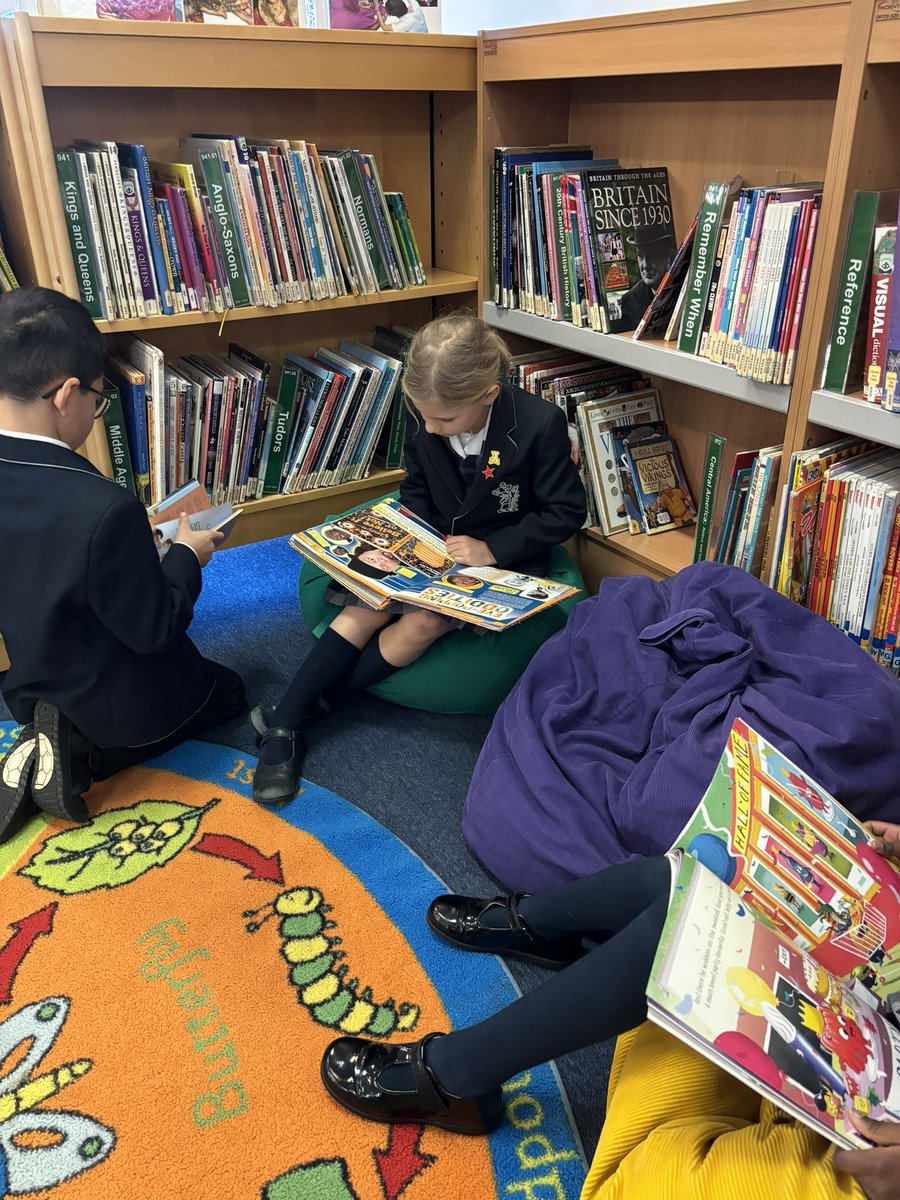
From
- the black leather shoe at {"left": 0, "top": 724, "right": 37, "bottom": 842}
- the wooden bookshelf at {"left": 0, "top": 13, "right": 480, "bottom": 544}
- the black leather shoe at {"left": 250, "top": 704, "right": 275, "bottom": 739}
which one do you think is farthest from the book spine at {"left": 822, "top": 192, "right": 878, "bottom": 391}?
the black leather shoe at {"left": 0, "top": 724, "right": 37, "bottom": 842}

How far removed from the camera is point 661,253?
2.20 meters

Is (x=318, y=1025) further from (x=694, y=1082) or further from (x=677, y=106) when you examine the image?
(x=677, y=106)

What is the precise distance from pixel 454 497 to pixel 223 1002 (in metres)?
1.23

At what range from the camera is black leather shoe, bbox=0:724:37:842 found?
1.74 meters

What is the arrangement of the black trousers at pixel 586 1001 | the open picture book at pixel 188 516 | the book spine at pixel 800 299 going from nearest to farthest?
the black trousers at pixel 586 1001, the book spine at pixel 800 299, the open picture book at pixel 188 516

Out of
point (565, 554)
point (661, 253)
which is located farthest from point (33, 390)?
point (661, 253)

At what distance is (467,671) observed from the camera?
2.02m

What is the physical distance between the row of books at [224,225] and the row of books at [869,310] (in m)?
1.24

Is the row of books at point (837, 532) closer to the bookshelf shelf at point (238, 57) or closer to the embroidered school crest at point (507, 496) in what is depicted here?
the embroidered school crest at point (507, 496)

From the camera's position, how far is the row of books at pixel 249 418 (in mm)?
2244

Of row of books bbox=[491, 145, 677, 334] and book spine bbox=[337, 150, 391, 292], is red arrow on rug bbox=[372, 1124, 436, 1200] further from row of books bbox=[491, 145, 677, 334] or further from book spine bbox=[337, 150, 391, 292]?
book spine bbox=[337, 150, 391, 292]

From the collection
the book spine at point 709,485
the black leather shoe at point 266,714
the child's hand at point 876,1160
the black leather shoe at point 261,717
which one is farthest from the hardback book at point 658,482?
the child's hand at point 876,1160

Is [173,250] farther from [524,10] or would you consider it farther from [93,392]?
[524,10]

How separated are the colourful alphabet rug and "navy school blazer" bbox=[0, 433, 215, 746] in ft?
0.79
